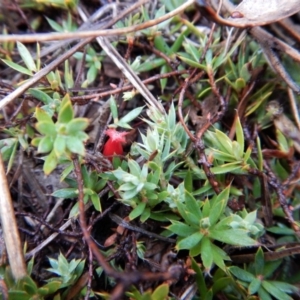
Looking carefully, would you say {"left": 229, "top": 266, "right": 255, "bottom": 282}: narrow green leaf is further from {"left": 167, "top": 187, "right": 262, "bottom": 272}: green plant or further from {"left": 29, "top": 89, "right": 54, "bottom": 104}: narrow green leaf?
{"left": 29, "top": 89, "right": 54, "bottom": 104}: narrow green leaf

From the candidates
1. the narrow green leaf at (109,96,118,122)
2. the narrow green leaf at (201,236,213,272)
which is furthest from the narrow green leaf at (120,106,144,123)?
the narrow green leaf at (201,236,213,272)

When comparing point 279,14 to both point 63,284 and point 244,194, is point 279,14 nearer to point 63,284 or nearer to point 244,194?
point 244,194

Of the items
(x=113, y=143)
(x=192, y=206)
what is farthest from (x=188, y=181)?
(x=113, y=143)

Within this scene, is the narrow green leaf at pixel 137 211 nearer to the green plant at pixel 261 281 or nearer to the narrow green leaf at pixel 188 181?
the narrow green leaf at pixel 188 181

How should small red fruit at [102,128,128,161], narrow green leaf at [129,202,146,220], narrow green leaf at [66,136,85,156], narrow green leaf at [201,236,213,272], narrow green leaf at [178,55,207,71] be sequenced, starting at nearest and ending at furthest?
narrow green leaf at [66,136,85,156]
narrow green leaf at [201,236,213,272]
narrow green leaf at [129,202,146,220]
small red fruit at [102,128,128,161]
narrow green leaf at [178,55,207,71]

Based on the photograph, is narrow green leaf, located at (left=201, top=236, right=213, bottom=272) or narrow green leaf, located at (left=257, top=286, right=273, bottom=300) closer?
narrow green leaf, located at (left=201, top=236, right=213, bottom=272)

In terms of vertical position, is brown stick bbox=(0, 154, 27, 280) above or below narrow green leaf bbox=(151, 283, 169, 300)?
above

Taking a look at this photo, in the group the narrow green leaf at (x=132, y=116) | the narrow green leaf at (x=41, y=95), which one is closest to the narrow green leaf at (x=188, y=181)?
the narrow green leaf at (x=132, y=116)

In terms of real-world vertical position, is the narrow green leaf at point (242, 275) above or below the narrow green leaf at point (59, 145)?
below
